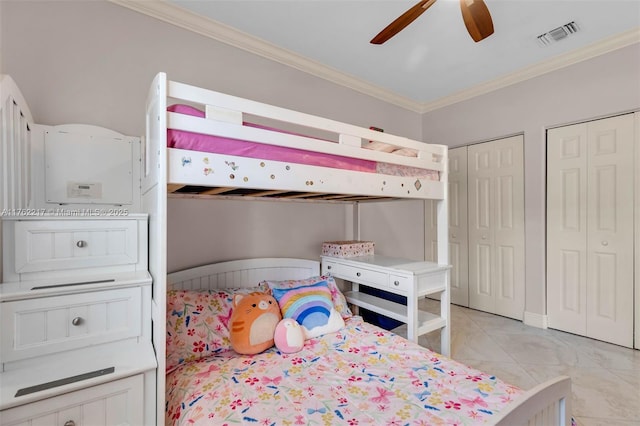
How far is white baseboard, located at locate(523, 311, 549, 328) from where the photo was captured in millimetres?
2834

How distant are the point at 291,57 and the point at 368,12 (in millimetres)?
797

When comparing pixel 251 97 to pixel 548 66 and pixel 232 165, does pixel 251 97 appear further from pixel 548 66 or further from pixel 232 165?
pixel 548 66

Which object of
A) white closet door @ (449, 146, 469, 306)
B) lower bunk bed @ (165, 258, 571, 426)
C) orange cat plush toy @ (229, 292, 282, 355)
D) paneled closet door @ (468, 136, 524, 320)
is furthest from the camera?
white closet door @ (449, 146, 469, 306)

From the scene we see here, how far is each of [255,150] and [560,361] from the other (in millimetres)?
2740

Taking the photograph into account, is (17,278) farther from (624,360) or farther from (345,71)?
(624,360)

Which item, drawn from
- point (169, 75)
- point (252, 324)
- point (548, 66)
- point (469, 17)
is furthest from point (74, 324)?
point (548, 66)

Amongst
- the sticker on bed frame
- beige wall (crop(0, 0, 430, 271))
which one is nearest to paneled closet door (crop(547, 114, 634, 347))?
beige wall (crop(0, 0, 430, 271))

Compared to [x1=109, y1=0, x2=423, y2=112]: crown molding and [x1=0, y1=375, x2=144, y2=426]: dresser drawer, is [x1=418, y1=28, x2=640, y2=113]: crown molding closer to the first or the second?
[x1=109, y1=0, x2=423, y2=112]: crown molding

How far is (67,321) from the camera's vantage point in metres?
1.09

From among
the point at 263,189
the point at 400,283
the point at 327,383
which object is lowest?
the point at 327,383

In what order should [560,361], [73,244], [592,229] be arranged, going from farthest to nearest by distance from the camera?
[592,229]
[560,361]
[73,244]

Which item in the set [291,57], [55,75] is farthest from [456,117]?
[55,75]

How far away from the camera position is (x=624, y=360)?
2221mm

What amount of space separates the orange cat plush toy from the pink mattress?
902 mm
